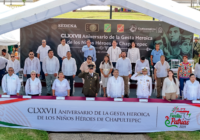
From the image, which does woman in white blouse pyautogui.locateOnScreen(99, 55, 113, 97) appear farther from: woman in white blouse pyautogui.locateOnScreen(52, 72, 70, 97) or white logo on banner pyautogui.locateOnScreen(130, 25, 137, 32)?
white logo on banner pyautogui.locateOnScreen(130, 25, 137, 32)

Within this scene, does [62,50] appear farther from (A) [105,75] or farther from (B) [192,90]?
(B) [192,90]

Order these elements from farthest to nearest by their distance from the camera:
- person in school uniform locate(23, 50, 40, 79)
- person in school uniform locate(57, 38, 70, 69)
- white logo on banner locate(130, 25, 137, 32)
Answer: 1. white logo on banner locate(130, 25, 137, 32)
2. person in school uniform locate(57, 38, 70, 69)
3. person in school uniform locate(23, 50, 40, 79)

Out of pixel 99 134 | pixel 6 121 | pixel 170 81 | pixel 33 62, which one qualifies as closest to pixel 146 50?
pixel 170 81

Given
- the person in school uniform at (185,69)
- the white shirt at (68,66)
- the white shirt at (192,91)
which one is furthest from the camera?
the white shirt at (68,66)

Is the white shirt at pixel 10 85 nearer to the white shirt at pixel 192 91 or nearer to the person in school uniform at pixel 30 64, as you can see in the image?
the person in school uniform at pixel 30 64

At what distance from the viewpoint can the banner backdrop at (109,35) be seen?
38.6 ft

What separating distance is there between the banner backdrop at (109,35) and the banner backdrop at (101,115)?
5.23 m

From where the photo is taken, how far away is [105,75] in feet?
31.0

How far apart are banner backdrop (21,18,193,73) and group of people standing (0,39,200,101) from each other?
0.96m

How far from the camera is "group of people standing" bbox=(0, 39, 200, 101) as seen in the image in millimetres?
7691

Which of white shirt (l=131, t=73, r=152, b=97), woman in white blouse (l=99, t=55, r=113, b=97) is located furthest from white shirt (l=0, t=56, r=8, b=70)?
white shirt (l=131, t=73, r=152, b=97)

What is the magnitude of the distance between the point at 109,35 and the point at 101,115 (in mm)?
5521

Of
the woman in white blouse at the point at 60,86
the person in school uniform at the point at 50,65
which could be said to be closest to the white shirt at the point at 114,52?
the person in school uniform at the point at 50,65

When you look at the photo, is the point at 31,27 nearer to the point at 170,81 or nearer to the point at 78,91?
the point at 78,91
